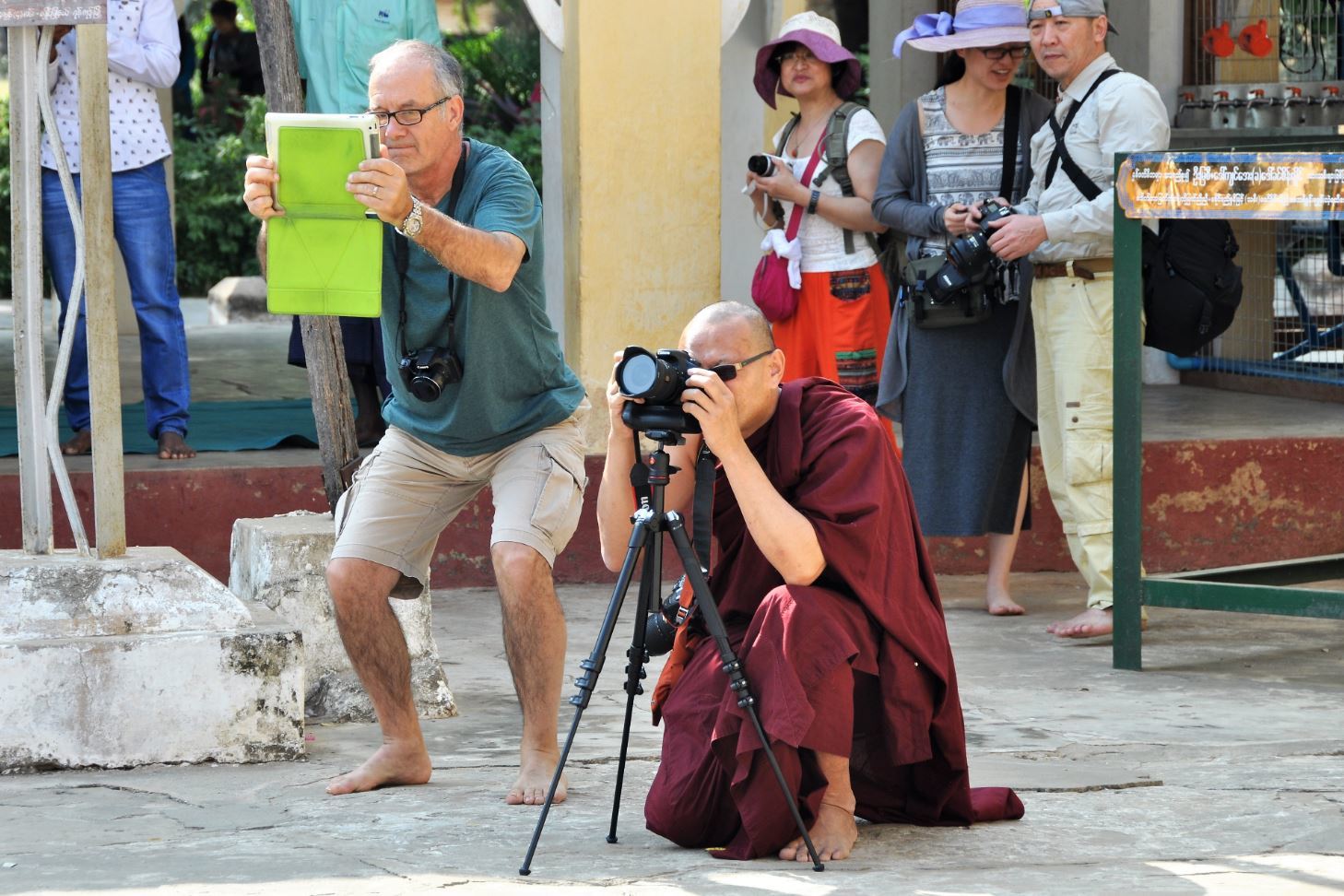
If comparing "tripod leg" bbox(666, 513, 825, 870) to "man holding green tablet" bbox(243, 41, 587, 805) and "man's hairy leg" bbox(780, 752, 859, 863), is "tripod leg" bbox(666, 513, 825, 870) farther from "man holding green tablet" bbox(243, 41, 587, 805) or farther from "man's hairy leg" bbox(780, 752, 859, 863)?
"man holding green tablet" bbox(243, 41, 587, 805)

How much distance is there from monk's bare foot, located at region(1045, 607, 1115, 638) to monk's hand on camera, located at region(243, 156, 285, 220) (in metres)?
2.95

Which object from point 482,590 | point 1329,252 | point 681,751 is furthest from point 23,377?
point 1329,252

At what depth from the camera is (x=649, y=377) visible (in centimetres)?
351

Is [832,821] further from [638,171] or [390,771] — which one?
[638,171]

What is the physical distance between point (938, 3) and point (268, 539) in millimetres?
5525

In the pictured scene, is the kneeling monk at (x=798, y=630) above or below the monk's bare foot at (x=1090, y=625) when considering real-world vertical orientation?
above

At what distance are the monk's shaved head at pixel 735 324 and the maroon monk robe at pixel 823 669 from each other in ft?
0.52

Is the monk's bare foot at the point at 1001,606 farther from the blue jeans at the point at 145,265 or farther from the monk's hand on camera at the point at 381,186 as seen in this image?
the monk's hand on camera at the point at 381,186

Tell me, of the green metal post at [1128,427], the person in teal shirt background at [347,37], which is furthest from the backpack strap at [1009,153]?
the person in teal shirt background at [347,37]

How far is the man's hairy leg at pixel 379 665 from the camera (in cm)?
429

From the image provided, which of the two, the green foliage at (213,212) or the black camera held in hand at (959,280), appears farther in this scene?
the green foliage at (213,212)

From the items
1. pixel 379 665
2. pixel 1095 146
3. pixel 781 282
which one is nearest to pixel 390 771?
pixel 379 665

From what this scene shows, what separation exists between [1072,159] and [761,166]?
3.32ft

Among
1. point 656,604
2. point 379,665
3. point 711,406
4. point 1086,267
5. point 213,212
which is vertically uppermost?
point 213,212
